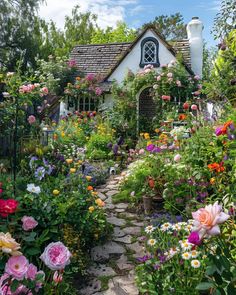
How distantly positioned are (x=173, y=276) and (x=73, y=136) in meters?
7.48

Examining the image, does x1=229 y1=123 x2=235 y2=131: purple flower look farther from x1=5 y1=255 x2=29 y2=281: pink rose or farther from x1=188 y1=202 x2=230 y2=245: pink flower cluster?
x1=5 y1=255 x2=29 y2=281: pink rose

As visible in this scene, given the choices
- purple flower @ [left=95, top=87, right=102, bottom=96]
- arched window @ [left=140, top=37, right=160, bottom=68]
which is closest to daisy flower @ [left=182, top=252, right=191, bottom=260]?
purple flower @ [left=95, top=87, right=102, bottom=96]

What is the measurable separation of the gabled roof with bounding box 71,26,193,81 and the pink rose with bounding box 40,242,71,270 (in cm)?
1233

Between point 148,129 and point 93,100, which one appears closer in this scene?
point 148,129

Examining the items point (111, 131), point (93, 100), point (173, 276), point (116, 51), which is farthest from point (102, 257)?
point (116, 51)

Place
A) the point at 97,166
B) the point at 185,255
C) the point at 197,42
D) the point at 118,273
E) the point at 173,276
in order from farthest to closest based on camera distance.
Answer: the point at 197,42, the point at 97,166, the point at 118,273, the point at 173,276, the point at 185,255

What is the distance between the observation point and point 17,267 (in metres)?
1.87

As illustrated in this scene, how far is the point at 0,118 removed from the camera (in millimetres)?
6629

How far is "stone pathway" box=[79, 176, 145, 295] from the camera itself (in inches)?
120

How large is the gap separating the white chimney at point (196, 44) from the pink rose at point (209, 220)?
42.5 feet

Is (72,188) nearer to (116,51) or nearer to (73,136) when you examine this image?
(73,136)

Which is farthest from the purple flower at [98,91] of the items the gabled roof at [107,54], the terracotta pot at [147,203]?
the terracotta pot at [147,203]

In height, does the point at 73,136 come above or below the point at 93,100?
below

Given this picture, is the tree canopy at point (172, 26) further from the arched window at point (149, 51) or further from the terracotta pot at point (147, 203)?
the terracotta pot at point (147, 203)
